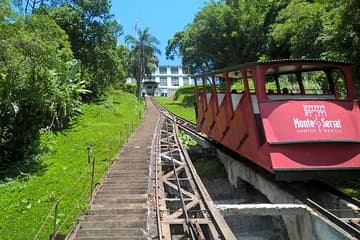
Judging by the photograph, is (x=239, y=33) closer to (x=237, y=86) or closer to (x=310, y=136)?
(x=237, y=86)

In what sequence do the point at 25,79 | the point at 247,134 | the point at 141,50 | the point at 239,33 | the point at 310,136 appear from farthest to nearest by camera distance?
the point at 141,50 < the point at 239,33 < the point at 25,79 < the point at 247,134 < the point at 310,136

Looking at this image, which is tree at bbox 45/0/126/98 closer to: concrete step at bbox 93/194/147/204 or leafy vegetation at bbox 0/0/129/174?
leafy vegetation at bbox 0/0/129/174

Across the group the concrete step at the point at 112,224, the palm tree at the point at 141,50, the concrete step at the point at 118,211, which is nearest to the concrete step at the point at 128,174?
the concrete step at the point at 118,211

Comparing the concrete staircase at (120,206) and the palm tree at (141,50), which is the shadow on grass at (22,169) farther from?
the palm tree at (141,50)

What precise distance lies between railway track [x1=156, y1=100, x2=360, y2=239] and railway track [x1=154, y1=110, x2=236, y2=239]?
2.15 meters

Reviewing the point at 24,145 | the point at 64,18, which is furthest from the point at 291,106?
the point at 64,18

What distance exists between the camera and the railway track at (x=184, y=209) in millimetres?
8156

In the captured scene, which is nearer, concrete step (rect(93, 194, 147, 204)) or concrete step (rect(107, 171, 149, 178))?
concrete step (rect(93, 194, 147, 204))

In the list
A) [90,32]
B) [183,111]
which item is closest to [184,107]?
[183,111]

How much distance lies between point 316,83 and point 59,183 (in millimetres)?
9278

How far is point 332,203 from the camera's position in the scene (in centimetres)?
1031

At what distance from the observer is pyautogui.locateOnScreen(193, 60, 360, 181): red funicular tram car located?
34.1ft

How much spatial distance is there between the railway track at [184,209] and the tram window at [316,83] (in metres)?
4.39

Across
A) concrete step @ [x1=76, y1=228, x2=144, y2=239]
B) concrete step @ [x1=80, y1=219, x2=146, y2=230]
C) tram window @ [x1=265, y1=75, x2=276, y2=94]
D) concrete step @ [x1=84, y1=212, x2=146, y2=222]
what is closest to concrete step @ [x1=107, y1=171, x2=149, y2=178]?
concrete step @ [x1=84, y1=212, x2=146, y2=222]
